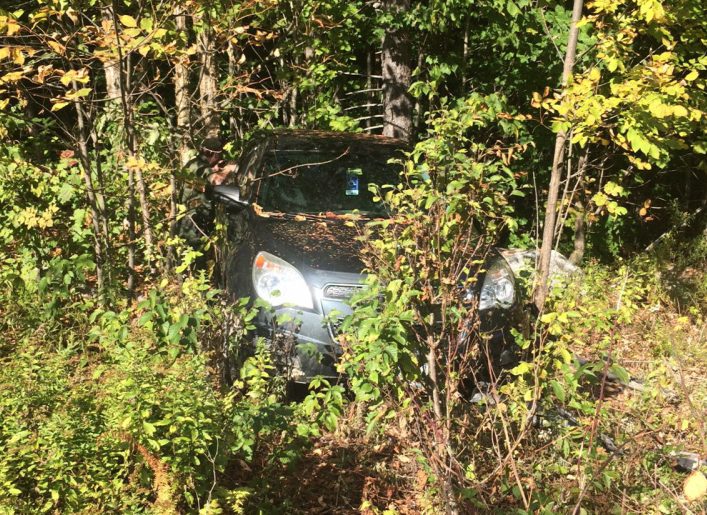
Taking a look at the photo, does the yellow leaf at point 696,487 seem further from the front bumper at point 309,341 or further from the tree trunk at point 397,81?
the tree trunk at point 397,81

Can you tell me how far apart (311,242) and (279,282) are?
1.38 ft

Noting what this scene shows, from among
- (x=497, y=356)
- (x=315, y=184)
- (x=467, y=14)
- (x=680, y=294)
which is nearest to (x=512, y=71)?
(x=467, y=14)

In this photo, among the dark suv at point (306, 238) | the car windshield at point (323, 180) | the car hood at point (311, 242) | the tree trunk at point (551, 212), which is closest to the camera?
the tree trunk at point (551, 212)

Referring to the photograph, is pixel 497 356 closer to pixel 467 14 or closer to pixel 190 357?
pixel 190 357

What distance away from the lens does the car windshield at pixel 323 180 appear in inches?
234

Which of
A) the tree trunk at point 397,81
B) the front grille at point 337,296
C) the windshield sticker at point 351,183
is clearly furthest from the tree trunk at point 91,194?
the tree trunk at point 397,81

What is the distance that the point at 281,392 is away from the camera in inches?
170

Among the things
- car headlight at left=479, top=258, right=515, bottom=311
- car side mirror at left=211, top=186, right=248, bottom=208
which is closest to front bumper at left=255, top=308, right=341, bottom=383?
car headlight at left=479, top=258, right=515, bottom=311

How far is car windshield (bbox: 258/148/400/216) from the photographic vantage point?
19.5ft

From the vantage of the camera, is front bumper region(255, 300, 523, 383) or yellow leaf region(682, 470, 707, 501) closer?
yellow leaf region(682, 470, 707, 501)

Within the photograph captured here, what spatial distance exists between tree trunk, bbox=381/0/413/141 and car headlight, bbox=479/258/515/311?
474 centimetres

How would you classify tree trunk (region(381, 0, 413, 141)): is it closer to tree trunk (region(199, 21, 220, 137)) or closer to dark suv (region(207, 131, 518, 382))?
tree trunk (region(199, 21, 220, 137))

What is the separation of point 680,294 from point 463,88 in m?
4.07

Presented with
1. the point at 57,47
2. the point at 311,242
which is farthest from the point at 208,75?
the point at 311,242
